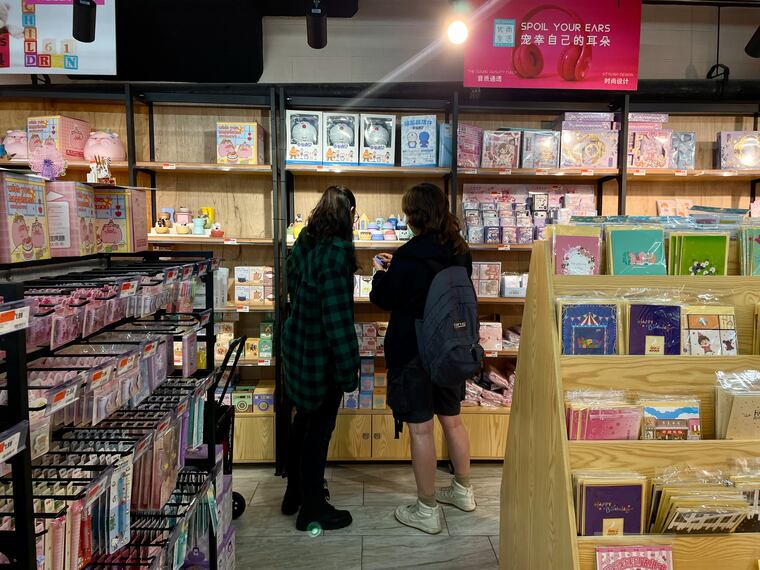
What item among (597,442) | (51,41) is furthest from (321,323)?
(51,41)

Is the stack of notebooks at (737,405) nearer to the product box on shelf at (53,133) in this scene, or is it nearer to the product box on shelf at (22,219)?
the product box on shelf at (22,219)

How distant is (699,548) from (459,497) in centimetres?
175

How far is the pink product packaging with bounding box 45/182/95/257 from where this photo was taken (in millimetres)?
1411

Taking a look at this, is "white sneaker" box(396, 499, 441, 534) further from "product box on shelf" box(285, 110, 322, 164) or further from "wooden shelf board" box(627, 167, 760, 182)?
"wooden shelf board" box(627, 167, 760, 182)

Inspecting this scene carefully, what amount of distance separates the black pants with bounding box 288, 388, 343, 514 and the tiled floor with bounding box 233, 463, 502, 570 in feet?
0.64

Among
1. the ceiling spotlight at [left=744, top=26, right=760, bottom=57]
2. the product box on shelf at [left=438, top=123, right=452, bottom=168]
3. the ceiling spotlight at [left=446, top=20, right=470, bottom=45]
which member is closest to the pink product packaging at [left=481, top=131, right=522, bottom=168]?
the product box on shelf at [left=438, top=123, right=452, bottom=168]

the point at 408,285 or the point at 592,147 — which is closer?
the point at 408,285

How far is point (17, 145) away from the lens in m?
3.49

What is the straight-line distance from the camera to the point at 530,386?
6.01 feet

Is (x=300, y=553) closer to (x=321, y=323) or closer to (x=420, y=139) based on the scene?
(x=321, y=323)

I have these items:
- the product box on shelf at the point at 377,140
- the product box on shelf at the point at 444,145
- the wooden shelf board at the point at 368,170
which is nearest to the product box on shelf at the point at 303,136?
the wooden shelf board at the point at 368,170

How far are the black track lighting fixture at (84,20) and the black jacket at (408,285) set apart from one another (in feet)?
7.75

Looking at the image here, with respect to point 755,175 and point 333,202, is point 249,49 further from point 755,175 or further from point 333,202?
point 755,175

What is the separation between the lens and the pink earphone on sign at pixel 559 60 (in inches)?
137
